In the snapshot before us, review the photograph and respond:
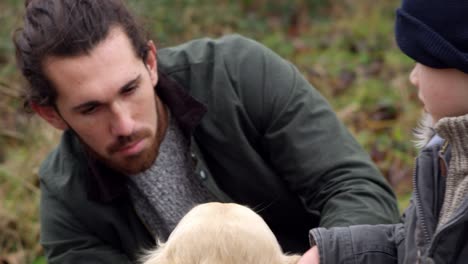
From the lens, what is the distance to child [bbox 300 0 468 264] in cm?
222

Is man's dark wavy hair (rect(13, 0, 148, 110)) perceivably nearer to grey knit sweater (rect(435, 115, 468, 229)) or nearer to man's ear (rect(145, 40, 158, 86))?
man's ear (rect(145, 40, 158, 86))

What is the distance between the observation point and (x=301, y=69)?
713 centimetres

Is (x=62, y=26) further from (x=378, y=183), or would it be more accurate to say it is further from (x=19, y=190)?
(x=19, y=190)

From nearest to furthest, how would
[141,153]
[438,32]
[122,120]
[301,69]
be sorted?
[438,32] < [122,120] < [141,153] < [301,69]

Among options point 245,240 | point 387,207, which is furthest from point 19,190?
point 245,240

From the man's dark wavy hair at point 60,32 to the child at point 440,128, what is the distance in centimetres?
138

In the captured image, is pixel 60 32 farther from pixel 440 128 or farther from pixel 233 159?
pixel 440 128

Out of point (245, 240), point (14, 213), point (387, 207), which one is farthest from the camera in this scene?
point (14, 213)

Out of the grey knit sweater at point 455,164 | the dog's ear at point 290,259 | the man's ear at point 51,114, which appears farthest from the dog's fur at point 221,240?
the man's ear at point 51,114

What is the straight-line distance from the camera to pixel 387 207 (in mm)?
3289

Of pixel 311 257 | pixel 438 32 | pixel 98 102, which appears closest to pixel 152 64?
pixel 98 102

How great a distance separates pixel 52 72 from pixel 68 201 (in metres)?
0.61

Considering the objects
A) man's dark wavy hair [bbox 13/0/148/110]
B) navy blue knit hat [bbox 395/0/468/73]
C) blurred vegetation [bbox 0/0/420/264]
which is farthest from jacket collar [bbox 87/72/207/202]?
navy blue knit hat [bbox 395/0/468/73]

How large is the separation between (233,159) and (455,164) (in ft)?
4.44
